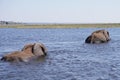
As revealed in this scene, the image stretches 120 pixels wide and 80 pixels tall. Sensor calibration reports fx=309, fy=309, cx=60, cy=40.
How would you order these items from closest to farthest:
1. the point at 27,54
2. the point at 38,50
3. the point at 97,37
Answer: the point at 27,54 < the point at 38,50 < the point at 97,37

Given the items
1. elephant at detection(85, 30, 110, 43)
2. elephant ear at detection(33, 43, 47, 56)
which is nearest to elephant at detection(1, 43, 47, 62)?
elephant ear at detection(33, 43, 47, 56)

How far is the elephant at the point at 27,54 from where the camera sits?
29444 mm

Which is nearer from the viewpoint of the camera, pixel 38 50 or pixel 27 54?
pixel 27 54

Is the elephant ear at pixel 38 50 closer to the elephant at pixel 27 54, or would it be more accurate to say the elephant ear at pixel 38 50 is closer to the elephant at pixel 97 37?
the elephant at pixel 27 54

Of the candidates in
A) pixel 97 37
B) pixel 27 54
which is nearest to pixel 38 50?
pixel 27 54

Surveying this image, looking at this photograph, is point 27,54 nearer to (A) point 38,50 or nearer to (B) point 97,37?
(A) point 38,50

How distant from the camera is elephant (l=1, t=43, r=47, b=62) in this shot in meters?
29.4

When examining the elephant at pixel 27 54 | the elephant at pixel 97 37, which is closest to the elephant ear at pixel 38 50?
the elephant at pixel 27 54

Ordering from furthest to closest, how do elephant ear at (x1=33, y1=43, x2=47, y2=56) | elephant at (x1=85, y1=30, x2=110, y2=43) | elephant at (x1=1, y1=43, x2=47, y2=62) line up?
elephant at (x1=85, y1=30, x2=110, y2=43) → elephant ear at (x1=33, y1=43, x2=47, y2=56) → elephant at (x1=1, y1=43, x2=47, y2=62)

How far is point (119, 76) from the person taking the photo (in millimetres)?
22109

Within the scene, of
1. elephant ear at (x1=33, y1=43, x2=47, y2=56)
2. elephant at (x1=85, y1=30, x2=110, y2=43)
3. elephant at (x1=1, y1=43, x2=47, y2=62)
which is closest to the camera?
elephant at (x1=1, y1=43, x2=47, y2=62)

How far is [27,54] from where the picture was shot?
30703 mm

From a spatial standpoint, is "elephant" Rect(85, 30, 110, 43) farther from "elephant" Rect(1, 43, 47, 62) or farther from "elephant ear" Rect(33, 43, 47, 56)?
"elephant ear" Rect(33, 43, 47, 56)

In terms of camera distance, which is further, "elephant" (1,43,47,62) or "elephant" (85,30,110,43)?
"elephant" (85,30,110,43)
